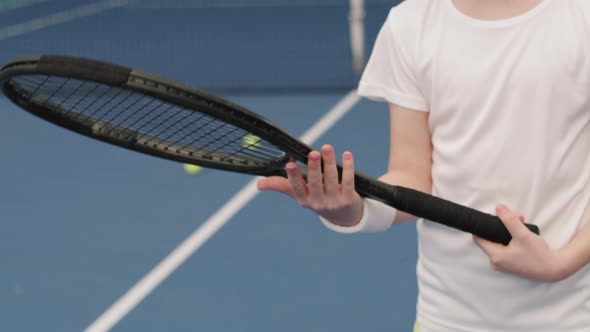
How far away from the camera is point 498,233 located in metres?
1.37

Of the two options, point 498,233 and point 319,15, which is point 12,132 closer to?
point 319,15

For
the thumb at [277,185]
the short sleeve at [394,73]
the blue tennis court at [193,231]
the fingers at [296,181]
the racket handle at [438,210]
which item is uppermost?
the short sleeve at [394,73]

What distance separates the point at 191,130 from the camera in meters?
1.45

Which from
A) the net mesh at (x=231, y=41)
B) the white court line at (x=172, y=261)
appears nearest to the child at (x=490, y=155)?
the white court line at (x=172, y=261)

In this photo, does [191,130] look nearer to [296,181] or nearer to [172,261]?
[296,181]

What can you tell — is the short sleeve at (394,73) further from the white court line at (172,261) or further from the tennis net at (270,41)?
the tennis net at (270,41)

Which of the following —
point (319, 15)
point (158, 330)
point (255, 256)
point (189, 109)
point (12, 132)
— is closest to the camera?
point (189, 109)

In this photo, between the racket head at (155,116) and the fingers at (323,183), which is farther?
the fingers at (323,183)

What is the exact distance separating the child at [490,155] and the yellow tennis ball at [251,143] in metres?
0.05

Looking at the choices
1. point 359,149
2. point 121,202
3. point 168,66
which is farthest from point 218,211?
point 168,66

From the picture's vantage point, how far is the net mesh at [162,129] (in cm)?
138

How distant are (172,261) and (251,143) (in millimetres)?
2044

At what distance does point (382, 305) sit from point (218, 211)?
0.94m

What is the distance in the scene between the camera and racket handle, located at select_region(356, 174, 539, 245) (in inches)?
54.0
